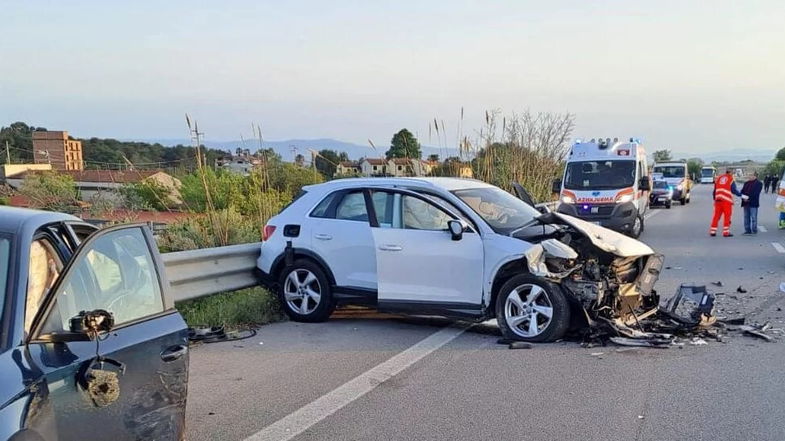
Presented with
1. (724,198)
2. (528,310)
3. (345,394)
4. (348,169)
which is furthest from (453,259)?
(724,198)

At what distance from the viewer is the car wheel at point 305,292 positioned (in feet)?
26.3

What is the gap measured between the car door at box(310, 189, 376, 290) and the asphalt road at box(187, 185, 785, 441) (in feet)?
1.94

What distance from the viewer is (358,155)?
14867mm

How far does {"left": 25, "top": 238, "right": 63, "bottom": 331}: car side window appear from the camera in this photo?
2889 millimetres

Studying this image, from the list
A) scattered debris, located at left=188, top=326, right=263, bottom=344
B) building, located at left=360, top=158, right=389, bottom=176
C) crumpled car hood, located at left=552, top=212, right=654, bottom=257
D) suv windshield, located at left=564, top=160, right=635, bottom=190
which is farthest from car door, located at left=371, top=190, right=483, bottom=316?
suv windshield, located at left=564, top=160, right=635, bottom=190

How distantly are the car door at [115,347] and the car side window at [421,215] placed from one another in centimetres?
405

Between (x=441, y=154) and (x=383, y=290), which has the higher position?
(x=441, y=154)

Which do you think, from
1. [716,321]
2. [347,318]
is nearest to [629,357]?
[716,321]

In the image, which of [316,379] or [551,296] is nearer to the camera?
[316,379]

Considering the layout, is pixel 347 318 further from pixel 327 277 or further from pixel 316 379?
pixel 316 379

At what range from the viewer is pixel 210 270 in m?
7.98

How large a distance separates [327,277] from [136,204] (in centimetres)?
755

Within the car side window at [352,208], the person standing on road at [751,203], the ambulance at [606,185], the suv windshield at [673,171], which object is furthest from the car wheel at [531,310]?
the suv windshield at [673,171]

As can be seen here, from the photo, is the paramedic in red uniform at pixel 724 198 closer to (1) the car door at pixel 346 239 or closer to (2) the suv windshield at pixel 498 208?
(2) the suv windshield at pixel 498 208
